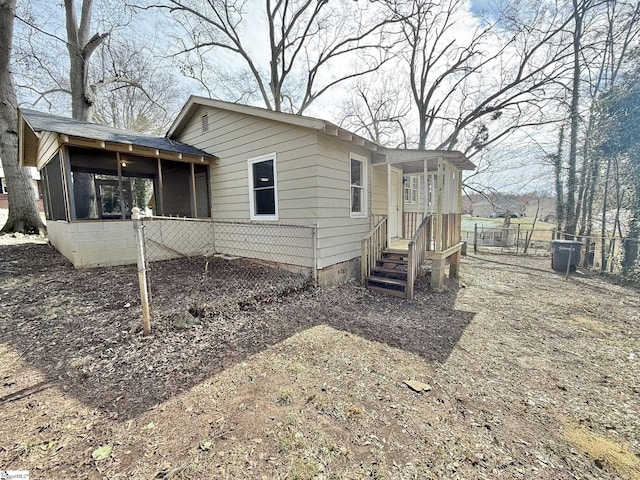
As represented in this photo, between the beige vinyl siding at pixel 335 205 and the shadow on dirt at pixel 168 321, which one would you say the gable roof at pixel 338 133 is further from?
the shadow on dirt at pixel 168 321

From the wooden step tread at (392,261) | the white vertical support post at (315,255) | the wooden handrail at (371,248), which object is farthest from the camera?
the wooden step tread at (392,261)

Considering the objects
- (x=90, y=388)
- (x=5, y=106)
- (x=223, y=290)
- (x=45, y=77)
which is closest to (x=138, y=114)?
(x=45, y=77)

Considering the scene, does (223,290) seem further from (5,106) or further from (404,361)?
(5,106)

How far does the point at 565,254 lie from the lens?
25.5 ft

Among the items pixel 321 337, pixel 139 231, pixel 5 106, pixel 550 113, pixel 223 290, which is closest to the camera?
pixel 139 231

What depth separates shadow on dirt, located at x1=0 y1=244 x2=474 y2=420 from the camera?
8.17ft

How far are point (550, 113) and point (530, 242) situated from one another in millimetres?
5890

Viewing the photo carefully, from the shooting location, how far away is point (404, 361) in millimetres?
2959

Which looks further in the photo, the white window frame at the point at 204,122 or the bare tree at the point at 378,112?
the bare tree at the point at 378,112

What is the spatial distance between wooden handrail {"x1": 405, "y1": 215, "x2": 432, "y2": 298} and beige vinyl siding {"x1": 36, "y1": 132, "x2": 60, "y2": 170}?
23.8 feet

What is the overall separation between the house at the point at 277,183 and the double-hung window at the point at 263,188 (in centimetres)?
2

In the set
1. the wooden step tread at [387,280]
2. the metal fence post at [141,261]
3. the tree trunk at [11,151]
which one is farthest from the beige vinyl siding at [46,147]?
the wooden step tread at [387,280]

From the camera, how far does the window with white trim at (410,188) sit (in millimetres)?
8677

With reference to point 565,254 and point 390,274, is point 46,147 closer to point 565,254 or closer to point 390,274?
point 390,274
